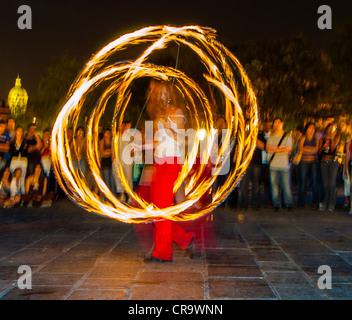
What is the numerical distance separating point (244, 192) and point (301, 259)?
16.0 ft

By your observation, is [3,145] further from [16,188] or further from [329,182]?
[329,182]

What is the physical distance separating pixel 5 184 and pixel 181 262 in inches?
251

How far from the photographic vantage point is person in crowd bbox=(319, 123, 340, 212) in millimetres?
9969

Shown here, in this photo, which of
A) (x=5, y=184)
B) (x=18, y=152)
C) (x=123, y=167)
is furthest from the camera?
(x=123, y=167)

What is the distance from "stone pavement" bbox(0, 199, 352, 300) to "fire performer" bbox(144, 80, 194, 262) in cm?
24

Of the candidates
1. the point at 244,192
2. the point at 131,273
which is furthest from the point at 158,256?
the point at 244,192

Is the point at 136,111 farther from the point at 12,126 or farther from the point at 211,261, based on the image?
the point at 211,261

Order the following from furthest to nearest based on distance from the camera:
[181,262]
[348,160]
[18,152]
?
[18,152], [348,160], [181,262]

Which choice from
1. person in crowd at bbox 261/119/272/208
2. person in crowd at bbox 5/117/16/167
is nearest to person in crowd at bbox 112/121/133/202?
person in crowd at bbox 5/117/16/167

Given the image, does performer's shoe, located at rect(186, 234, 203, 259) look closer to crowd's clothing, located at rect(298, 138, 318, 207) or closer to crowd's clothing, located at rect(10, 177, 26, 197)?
crowd's clothing, located at rect(298, 138, 318, 207)

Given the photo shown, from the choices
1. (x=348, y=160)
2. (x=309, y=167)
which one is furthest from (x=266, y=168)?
(x=348, y=160)

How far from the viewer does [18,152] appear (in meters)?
10.4

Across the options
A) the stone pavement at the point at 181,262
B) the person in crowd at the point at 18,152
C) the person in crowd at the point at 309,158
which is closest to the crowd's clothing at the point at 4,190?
the person in crowd at the point at 18,152
